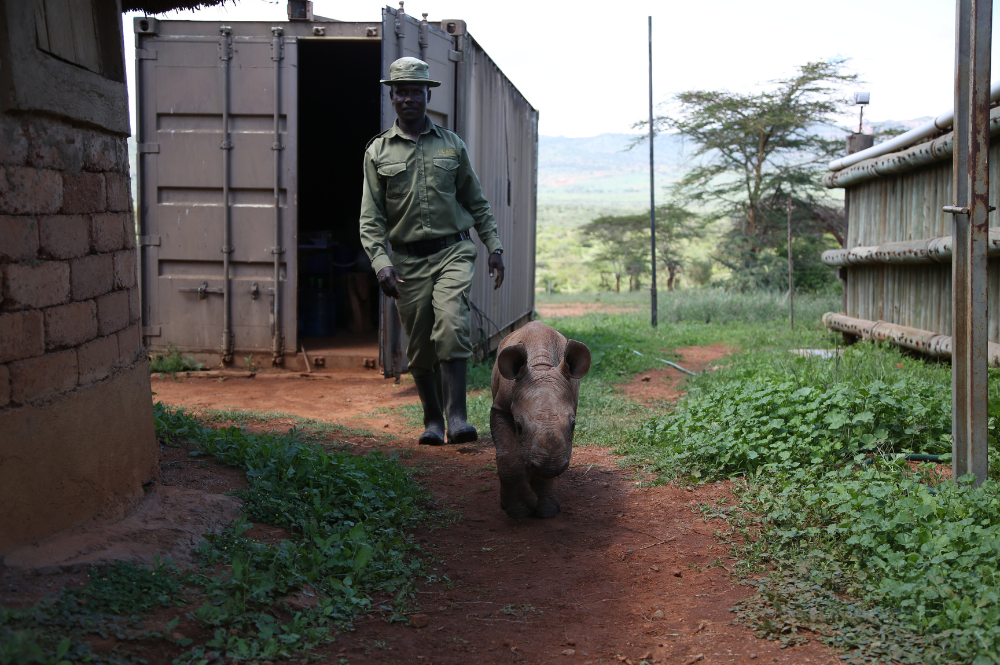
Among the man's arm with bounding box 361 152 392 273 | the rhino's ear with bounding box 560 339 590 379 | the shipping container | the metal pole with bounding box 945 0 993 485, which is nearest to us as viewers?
the metal pole with bounding box 945 0 993 485

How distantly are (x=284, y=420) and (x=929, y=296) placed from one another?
5886 mm

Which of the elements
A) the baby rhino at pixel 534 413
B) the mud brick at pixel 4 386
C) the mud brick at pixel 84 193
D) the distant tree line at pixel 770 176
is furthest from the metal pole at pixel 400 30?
the distant tree line at pixel 770 176

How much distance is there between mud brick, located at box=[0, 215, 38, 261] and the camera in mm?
2805

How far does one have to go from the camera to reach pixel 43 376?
116 inches

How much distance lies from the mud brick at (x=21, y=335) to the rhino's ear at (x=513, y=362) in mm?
1866

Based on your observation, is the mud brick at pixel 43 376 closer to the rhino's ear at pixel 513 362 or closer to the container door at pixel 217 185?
the rhino's ear at pixel 513 362

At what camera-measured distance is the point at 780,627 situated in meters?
2.84

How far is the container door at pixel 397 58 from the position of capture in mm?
6938

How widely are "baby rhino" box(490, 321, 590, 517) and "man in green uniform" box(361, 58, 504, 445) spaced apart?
39.8 inches

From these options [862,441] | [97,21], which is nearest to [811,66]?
[862,441]

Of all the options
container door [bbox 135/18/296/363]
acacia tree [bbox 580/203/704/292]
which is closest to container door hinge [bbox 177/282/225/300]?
container door [bbox 135/18/296/363]

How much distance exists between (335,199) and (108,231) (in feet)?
28.2

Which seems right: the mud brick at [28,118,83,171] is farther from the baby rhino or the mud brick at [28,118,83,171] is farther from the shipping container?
the shipping container

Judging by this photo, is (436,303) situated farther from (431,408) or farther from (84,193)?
(84,193)
